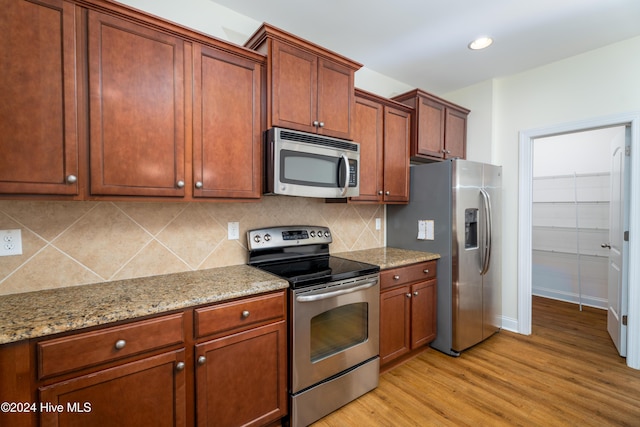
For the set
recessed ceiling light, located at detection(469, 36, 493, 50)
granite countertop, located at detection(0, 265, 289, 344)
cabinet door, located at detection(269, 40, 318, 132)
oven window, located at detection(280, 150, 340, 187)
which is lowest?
granite countertop, located at detection(0, 265, 289, 344)

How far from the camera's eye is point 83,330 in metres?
1.13

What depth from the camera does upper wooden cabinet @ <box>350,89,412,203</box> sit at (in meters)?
2.49

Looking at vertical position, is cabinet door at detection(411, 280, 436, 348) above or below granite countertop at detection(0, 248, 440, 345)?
below

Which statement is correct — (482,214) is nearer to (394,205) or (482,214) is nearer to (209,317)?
(394,205)

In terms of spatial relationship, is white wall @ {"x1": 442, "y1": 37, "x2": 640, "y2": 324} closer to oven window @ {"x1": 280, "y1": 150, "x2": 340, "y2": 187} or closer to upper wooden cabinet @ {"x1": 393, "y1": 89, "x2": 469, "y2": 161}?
upper wooden cabinet @ {"x1": 393, "y1": 89, "x2": 469, "y2": 161}

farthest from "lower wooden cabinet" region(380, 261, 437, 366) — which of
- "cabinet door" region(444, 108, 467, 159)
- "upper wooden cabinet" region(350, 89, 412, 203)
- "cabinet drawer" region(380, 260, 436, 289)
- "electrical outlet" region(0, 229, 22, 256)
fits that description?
"electrical outlet" region(0, 229, 22, 256)

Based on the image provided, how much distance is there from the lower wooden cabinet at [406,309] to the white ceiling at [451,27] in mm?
1904

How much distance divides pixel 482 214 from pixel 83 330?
296 cm

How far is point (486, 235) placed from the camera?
9.00 ft

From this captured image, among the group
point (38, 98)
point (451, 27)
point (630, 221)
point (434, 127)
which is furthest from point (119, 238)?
point (630, 221)

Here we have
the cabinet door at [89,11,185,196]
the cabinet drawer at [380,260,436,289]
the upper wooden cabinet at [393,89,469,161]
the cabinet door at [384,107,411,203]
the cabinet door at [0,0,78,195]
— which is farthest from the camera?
the upper wooden cabinet at [393,89,469,161]

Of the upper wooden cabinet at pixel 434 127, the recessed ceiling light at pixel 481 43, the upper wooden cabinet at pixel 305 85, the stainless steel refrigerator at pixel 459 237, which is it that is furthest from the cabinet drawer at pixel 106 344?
the recessed ceiling light at pixel 481 43

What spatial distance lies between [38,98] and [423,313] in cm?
284

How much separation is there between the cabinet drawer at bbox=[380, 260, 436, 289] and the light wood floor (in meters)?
0.73
